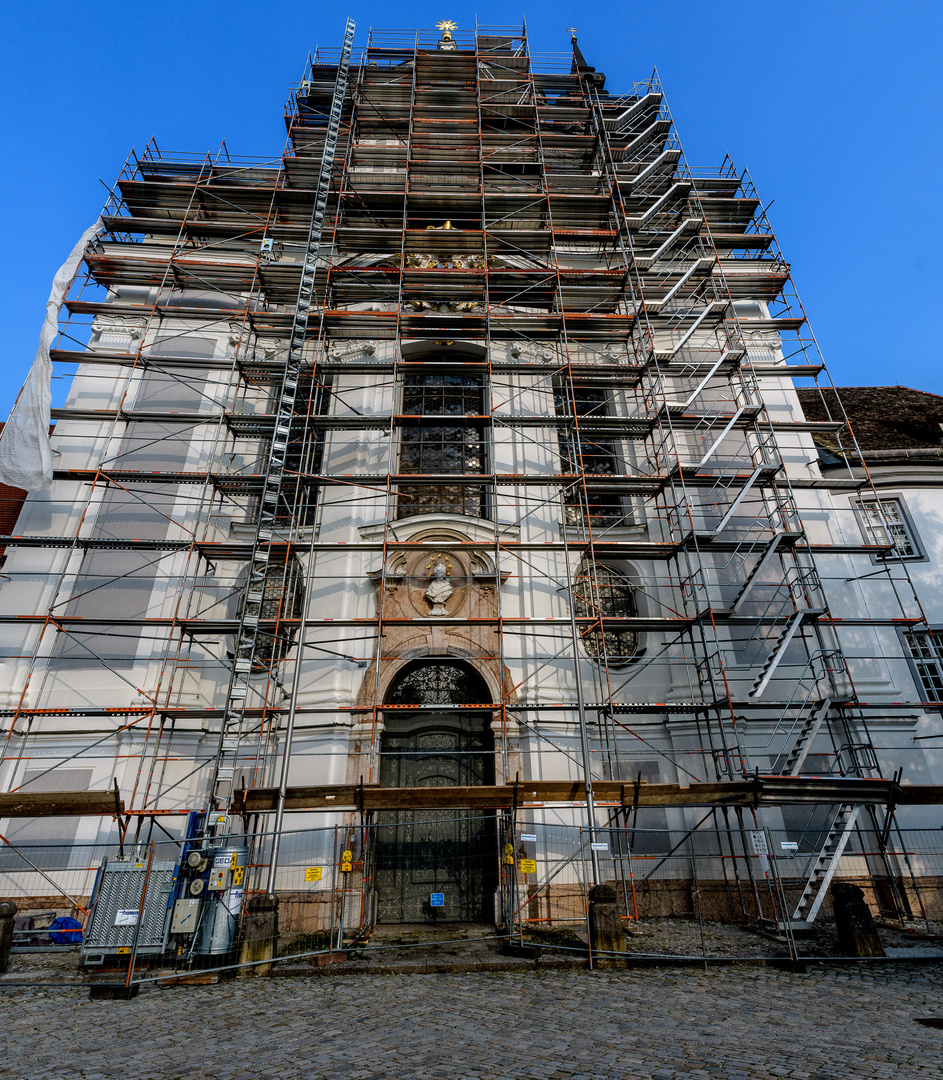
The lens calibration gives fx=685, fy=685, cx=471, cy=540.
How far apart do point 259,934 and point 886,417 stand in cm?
2010

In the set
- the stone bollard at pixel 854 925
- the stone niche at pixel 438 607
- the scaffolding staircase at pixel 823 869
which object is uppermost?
the stone niche at pixel 438 607

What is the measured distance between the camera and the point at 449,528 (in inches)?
573

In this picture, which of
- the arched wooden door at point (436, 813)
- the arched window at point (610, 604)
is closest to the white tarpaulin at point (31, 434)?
the arched wooden door at point (436, 813)

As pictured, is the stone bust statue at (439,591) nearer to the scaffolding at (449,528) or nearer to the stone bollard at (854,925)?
the scaffolding at (449,528)

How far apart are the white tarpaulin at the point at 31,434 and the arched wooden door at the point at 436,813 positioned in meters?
8.54

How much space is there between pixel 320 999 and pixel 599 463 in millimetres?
12553

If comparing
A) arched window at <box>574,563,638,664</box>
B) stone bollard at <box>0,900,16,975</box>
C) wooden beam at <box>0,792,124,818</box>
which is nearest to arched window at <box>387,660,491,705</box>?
arched window at <box>574,563,638,664</box>

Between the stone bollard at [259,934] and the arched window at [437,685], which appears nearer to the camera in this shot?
the stone bollard at [259,934]

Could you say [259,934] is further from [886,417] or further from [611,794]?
[886,417]

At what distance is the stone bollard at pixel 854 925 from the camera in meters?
8.91

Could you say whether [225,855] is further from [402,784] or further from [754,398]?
[754,398]

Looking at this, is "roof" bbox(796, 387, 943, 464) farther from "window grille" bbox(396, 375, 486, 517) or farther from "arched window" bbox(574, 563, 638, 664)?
"window grille" bbox(396, 375, 486, 517)

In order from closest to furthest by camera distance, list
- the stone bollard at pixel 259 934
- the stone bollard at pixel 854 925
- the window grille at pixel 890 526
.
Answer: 1. the stone bollard at pixel 259 934
2. the stone bollard at pixel 854 925
3. the window grille at pixel 890 526

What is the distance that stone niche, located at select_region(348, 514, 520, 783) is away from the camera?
42.7 ft
